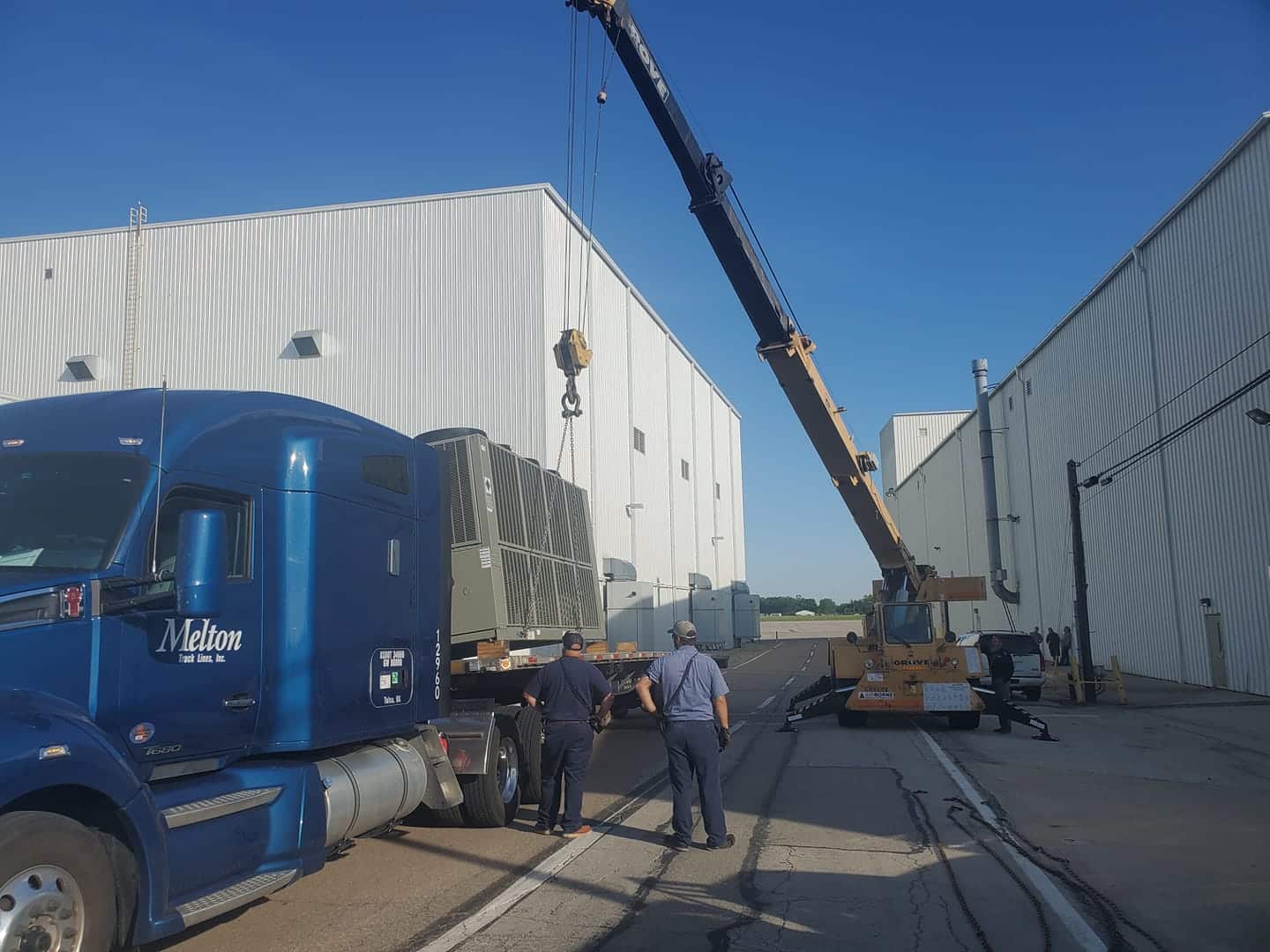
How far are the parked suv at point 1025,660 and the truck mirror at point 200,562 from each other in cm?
2076

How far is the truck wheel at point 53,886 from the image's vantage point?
13.0 feet

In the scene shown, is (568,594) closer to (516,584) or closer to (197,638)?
(516,584)

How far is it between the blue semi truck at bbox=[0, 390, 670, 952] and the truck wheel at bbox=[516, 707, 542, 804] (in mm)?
1683

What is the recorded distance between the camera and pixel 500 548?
31.9 ft

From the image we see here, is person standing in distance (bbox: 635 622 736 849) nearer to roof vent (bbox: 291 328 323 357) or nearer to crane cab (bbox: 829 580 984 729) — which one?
crane cab (bbox: 829 580 984 729)

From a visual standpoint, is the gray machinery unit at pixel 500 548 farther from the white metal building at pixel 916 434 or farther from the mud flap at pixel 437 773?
the white metal building at pixel 916 434

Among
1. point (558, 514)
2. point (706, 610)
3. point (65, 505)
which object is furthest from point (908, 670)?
point (706, 610)

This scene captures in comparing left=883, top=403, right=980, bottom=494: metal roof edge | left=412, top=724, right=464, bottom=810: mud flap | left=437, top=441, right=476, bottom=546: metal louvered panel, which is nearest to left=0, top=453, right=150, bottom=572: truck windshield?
left=412, top=724, right=464, bottom=810: mud flap

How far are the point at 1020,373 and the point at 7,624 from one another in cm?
4002

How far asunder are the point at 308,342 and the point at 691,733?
2368 cm

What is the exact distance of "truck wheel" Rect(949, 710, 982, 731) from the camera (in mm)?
17047

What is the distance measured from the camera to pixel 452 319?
2803 cm

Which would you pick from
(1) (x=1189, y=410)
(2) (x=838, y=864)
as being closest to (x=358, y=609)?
(2) (x=838, y=864)

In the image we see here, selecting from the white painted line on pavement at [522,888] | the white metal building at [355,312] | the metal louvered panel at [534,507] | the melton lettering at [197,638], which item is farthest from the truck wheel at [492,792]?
the white metal building at [355,312]
